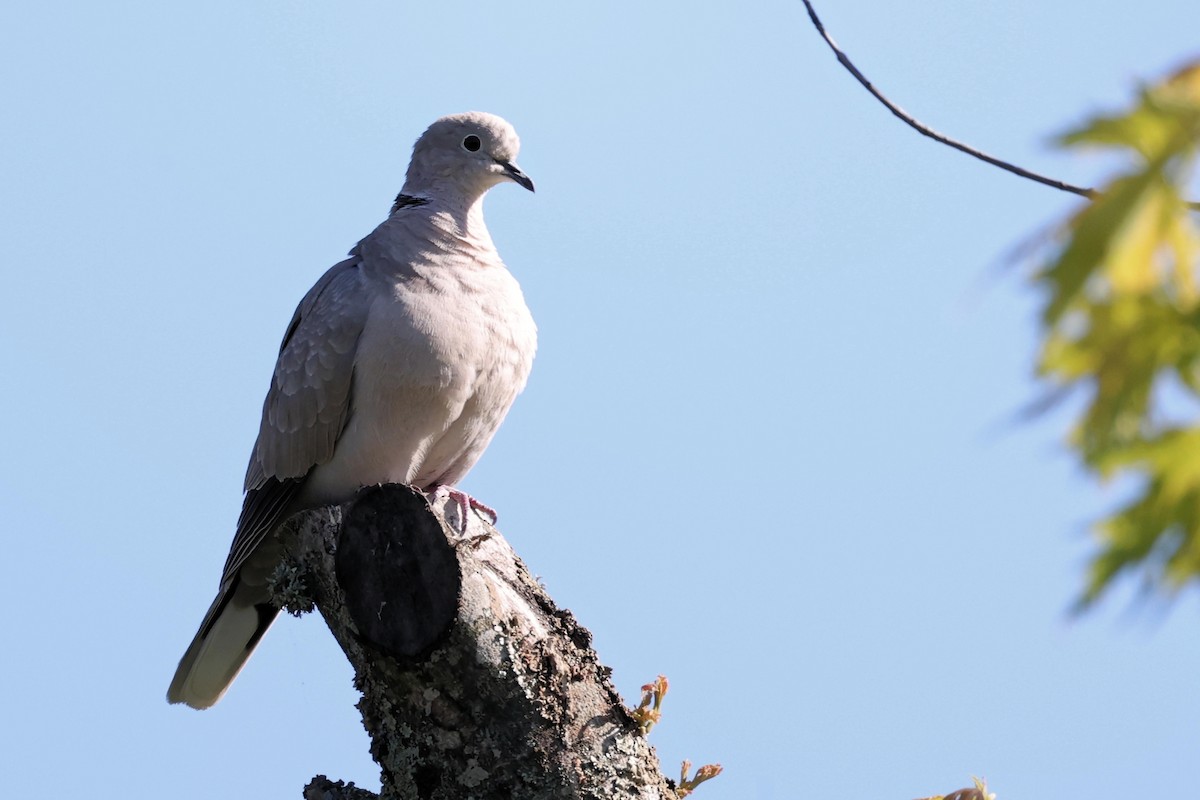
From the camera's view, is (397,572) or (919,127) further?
(397,572)

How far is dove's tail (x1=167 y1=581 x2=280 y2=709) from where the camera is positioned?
15.3 ft

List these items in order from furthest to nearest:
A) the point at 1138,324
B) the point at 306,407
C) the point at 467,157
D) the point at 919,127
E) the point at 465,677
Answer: the point at 467,157 < the point at 306,407 < the point at 465,677 < the point at 919,127 < the point at 1138,324

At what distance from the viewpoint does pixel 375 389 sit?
→ 4449 mm

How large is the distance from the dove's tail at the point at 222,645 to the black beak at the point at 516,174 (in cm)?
178

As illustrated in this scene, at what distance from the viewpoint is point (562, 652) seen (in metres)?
3.61

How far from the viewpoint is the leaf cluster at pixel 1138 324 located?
1.29 meters

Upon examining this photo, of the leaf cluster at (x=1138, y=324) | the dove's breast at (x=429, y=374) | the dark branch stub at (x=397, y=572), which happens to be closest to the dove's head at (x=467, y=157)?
the dove's breast at (x=429, y=374)

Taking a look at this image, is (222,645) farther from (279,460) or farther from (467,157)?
(467,157)

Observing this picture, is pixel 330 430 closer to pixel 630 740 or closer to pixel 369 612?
pixel 369 612

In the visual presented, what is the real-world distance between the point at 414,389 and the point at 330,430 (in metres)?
0.37

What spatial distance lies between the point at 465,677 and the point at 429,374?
1206 mm

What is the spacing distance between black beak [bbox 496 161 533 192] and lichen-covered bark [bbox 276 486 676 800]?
1.84 metres

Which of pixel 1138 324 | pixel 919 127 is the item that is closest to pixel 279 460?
pixel 919 127

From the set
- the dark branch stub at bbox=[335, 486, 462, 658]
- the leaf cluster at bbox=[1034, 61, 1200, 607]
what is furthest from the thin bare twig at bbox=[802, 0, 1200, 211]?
the dark branch stub at bbox=[335, 486, 462, 658]
